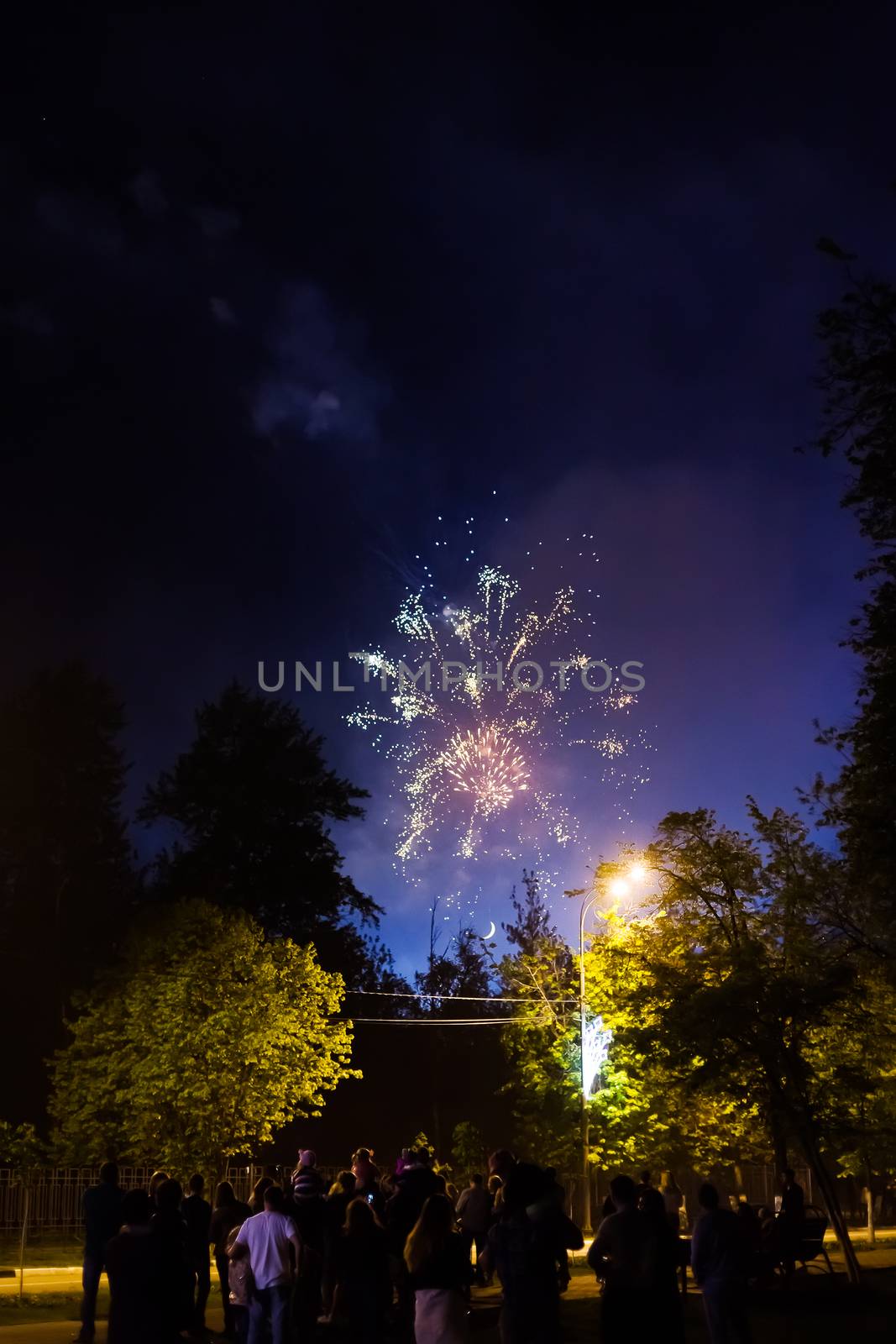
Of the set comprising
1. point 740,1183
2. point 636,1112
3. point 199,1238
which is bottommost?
point 740,1183

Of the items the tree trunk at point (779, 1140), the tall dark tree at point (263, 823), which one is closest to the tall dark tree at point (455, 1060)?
the tall dark tree at point (263, 823)

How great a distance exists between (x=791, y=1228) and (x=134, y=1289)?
52.6ft

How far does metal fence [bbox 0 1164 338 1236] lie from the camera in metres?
38.8

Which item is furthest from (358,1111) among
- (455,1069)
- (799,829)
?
(799,829)

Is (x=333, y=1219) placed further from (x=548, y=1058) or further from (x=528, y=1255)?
(x=548, y=1058)

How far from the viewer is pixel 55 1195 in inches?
1569

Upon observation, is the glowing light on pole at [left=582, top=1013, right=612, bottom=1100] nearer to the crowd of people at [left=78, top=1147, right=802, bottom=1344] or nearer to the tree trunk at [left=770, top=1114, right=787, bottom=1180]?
the tree trunk at [left=770, top=1114, right=787, bottom=1180]

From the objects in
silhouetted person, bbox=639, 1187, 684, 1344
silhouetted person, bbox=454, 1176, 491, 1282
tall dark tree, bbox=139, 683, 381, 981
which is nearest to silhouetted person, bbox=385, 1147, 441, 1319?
silhouetted person, bbox=454, 1176, 491, 1282

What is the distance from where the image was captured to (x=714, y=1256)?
12.2m

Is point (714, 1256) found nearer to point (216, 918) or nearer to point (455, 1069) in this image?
point (216, 918)

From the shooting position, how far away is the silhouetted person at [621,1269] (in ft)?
31.3

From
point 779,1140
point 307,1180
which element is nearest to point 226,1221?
point 307,1180

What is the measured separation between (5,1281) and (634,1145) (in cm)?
1982

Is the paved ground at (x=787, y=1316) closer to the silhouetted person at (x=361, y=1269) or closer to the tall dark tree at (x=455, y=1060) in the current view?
the silhouetted person at (x=361, y=1269)
